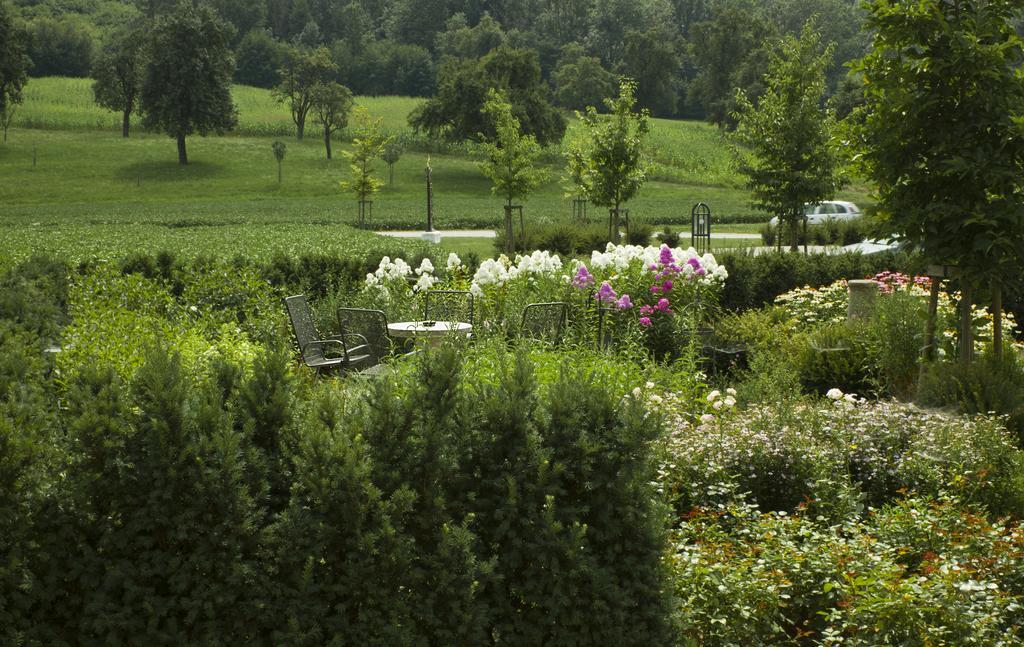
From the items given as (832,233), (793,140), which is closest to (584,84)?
(832,233)

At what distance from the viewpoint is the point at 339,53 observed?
10356 cm

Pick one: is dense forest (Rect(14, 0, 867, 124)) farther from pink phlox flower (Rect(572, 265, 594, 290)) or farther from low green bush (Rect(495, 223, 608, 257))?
pink phlox flower (Rect(572, 265, 594, 290))

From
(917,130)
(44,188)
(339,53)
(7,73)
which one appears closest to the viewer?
(917,130)

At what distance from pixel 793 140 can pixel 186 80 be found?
5131 cm

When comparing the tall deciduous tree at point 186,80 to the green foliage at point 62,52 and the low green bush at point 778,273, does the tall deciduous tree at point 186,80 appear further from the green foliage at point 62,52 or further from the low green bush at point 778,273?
the low green bush at point 778,273

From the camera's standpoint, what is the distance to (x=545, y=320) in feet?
32.7

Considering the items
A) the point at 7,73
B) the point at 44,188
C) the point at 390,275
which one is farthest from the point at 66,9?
the point at 390,275

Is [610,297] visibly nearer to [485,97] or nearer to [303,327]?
[303,327]

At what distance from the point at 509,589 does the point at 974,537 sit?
90.7 inches

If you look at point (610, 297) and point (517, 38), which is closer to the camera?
point (610, 297)

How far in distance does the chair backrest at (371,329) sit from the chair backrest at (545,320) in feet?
4.47

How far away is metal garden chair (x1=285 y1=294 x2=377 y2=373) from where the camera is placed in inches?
366

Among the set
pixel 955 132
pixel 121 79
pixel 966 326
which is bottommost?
pixel 966 326

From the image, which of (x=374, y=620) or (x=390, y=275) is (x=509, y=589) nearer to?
(x=374, y=620)
